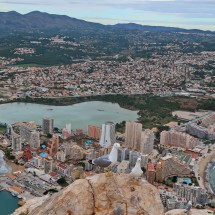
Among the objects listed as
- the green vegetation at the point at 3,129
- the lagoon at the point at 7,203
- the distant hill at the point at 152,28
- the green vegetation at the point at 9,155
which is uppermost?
the distant hill at the point at 152,28

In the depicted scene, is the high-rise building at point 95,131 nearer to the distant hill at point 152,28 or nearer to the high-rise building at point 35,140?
the high-rise building at point 35,140

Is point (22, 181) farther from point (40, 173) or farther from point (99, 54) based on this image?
point (99, 54)

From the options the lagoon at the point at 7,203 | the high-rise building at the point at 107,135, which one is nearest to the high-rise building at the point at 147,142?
the high-rise building at the point at 107,135

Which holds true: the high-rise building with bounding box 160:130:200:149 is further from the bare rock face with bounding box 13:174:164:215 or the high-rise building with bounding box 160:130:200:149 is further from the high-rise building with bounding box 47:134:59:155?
the bare rock face with bounding box 13:174:164:215

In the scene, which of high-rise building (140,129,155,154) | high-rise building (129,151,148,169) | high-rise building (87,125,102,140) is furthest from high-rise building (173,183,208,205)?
high-rise building (87,125,102,140)

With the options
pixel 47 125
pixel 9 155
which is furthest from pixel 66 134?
pixel 9 155
